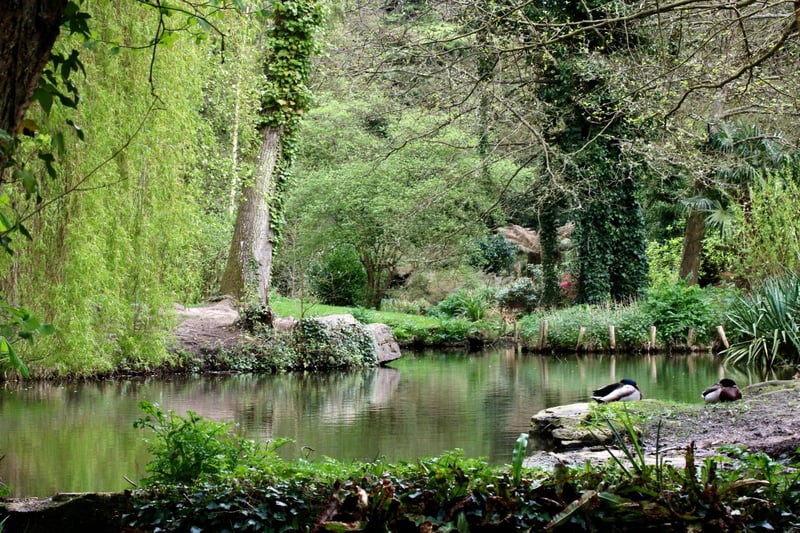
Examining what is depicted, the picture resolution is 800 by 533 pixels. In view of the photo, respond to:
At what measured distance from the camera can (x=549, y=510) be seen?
3363 mm

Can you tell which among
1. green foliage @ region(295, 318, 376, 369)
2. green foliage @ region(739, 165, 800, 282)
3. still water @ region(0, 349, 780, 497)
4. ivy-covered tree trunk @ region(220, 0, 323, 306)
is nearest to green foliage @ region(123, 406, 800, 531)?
still water @ region(0, 349, 780, 497)

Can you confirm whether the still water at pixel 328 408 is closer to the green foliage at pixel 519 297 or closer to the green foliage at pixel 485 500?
the green foliage at pixel 485 500

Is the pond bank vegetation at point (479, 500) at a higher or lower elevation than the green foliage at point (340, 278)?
lower

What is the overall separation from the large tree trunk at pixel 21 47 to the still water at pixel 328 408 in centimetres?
286

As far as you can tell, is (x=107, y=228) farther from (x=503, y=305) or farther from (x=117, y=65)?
(x=503, y=305)

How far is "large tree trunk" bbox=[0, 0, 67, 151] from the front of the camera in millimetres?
2473

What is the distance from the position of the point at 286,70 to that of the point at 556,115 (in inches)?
328

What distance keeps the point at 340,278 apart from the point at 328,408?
20.4m

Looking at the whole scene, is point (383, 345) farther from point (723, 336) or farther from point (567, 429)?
point (567, 429)

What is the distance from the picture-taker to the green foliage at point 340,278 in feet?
104

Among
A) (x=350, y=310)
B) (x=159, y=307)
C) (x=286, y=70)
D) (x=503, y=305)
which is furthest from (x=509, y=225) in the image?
(x=159, y=307)

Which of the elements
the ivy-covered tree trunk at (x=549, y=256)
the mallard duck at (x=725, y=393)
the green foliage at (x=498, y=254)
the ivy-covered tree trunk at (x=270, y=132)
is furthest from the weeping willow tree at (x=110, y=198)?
the green foliage at (x=498, y=254)

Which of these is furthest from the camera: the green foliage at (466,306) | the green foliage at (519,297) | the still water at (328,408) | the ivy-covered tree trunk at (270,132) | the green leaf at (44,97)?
the green foliage at (519,297)

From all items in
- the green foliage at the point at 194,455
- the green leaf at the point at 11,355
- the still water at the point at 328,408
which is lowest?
the still water at the point at 328,408
